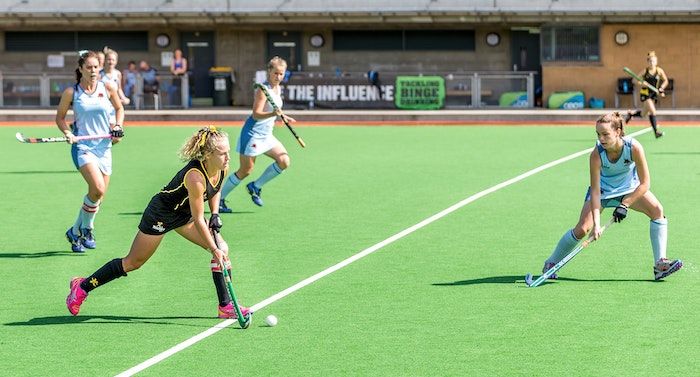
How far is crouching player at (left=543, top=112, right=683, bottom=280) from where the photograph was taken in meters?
11.5

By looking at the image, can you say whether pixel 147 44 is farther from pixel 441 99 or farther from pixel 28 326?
pixel 28 326

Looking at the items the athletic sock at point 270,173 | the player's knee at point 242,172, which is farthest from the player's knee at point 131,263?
the athletic sock at point 270,173

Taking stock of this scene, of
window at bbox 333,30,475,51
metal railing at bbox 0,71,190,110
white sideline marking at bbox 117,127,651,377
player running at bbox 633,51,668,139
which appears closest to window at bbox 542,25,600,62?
window at bbox 333,30,475,51

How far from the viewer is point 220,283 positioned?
409 inches

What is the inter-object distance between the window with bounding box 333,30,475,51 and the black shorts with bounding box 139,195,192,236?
35250 millimetres

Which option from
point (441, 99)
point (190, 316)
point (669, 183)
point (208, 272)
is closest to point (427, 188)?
point (669, 183)

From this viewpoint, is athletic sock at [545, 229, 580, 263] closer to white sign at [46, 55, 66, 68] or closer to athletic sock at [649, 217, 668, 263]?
athletic sock at [649, 217, 668, 263]

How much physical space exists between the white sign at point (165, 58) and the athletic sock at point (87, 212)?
106ft

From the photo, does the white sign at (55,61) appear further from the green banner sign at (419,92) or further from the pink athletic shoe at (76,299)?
the pink athletic shoe at (76,299)

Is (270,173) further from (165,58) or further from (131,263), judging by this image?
(165,58)

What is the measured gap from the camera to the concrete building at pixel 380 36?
43.0 m

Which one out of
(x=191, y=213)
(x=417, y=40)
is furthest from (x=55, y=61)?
(x=191, y=213)

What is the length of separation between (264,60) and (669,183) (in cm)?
2735

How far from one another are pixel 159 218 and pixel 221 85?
34629 millimetres
